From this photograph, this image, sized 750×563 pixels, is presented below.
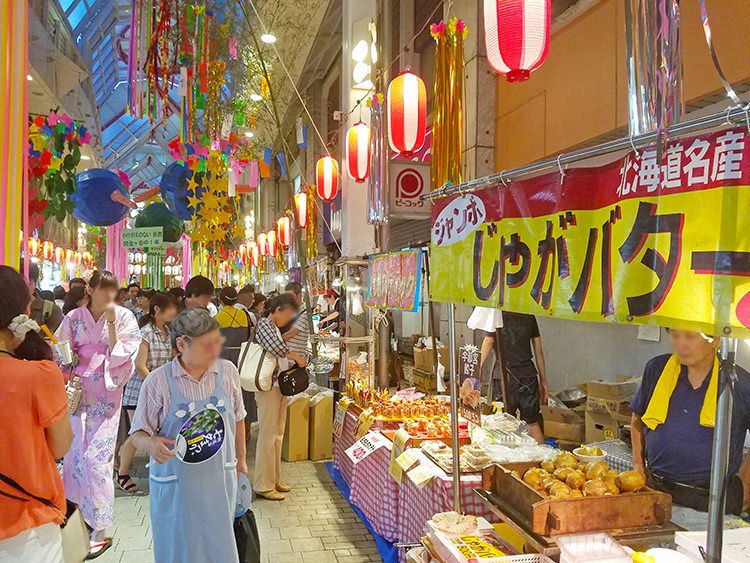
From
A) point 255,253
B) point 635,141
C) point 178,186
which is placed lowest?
point 635,141

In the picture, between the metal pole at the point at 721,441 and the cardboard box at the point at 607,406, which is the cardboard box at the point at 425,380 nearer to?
the cardboard box at the point at 607,406

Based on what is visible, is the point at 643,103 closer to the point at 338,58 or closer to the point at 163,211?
the point at 163,211

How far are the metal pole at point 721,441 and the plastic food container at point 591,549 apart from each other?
2.42 feet

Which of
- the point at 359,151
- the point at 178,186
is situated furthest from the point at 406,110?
the point at 178,186

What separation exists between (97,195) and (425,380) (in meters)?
6.08

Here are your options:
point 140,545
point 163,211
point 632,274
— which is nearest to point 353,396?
point 140,545

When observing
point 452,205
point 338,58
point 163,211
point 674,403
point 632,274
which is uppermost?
point 338,58

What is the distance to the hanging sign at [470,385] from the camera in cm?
410

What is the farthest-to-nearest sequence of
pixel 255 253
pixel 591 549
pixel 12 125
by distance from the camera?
pixel 255 253, pixel 12 125, pixel 591 549

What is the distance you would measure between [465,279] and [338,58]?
16783 millimetres

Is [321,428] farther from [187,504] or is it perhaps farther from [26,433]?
[26,433]

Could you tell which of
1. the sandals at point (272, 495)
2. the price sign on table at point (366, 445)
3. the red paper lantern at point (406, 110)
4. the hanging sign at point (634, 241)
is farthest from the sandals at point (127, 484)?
the hanging sign at point (634, 241)

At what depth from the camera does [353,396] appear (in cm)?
638

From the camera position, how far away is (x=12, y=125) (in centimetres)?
350
